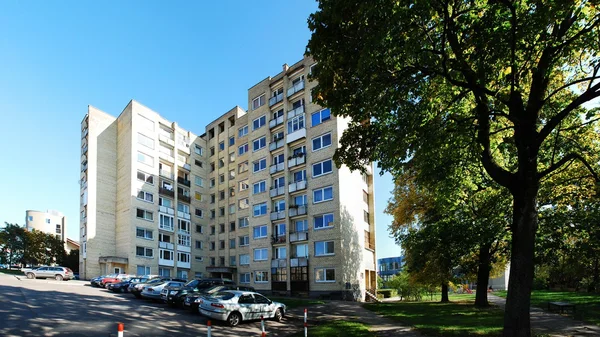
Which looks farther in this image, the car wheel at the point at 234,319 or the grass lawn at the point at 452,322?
the car wheel at the point at 234,319

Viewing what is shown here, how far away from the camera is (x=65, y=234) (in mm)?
100312

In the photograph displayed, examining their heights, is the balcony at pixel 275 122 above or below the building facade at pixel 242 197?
above

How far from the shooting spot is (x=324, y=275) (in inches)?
1447

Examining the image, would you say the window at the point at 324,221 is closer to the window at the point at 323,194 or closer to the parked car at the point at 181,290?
the window at the point at 323,194

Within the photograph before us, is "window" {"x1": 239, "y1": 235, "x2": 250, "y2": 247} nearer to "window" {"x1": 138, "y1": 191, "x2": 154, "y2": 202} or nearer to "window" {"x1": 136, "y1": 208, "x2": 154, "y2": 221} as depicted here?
"window" {"x1": 136, "y1": 208, "x2": 154, "y2": 221}

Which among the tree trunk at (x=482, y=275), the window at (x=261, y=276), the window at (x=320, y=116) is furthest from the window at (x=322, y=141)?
the tree trunk at (x=482, y=275)

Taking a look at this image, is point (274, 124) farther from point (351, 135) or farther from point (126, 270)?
point (351, 135)

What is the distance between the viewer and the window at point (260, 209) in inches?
1750

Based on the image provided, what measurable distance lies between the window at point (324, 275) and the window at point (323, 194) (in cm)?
647

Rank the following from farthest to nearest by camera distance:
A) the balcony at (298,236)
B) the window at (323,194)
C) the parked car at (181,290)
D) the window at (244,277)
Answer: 1. the window at (244,277)
2. the balcony at (298,236)
3. the window at (323,194)
4. the parked car at (181,290)

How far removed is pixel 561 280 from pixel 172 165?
55951 millimetres

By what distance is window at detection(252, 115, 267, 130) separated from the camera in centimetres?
4716

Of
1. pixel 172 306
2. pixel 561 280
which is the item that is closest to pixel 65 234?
pixel 172 306

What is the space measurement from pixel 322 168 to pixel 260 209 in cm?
1011
